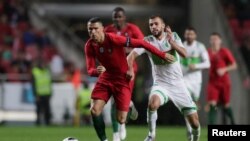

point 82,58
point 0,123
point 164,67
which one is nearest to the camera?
point 164,67

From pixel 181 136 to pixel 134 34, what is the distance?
3116 mm

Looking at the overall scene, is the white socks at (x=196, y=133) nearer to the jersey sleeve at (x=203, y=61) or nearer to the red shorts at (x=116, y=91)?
the red shorts at (x=116, y=91)

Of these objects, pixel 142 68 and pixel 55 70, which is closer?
pixel 55 70

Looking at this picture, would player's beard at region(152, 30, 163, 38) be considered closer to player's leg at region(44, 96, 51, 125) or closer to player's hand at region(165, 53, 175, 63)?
player's hand at region(165, 53, 175, 63)

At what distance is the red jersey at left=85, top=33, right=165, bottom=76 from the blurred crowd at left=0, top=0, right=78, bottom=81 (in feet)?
42.0

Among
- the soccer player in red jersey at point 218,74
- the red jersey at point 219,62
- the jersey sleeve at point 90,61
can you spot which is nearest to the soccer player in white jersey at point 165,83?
the jersey sleeve at point 90,61

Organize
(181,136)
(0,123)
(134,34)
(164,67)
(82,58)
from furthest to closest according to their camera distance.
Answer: (82,58)
(0,123)
(181,136)
(134,34)
(164,67)

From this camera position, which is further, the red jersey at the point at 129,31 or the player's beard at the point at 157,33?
the red jersey at the point at 129,31

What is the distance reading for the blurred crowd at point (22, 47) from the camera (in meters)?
28.0

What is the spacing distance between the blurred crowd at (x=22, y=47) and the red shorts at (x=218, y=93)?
738 centimetres

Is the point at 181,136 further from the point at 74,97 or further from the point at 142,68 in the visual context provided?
the point at 142,68

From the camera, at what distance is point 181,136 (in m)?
19.7

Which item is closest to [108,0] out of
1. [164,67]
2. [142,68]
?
[142,68]

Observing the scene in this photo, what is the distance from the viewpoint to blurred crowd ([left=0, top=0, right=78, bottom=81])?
2800 cm
